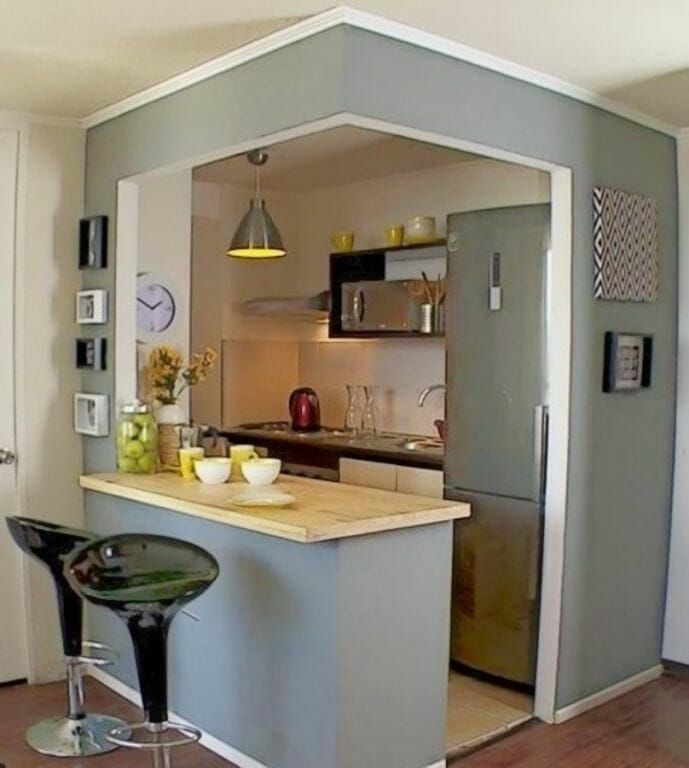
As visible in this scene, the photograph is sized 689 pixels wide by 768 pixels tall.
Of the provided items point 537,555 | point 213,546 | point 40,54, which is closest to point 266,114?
point 40,54

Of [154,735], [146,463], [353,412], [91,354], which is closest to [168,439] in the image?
[146,463]

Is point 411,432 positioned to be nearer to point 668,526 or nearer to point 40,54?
point 668,526

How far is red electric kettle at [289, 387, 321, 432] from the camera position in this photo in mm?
5645

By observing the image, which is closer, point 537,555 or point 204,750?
point 204,750

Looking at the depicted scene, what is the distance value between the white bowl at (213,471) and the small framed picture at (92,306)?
0.81 m

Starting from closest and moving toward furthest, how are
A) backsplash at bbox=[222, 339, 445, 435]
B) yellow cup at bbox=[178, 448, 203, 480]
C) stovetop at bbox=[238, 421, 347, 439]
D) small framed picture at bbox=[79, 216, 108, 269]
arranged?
yellow cup at bbox=[178, 448, 203, 480] < small framed picture at bbox=[79, 216, 108, 269] < backsplash at bbox=[222, 339, 445, 435] < stovetop at bbox=[238, 421, 347, 439]

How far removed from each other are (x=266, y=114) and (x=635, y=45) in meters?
1.19

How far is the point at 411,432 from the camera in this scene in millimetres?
5293

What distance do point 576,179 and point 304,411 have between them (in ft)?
8.61

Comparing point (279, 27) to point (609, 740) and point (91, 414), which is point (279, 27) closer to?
point (91, 414)

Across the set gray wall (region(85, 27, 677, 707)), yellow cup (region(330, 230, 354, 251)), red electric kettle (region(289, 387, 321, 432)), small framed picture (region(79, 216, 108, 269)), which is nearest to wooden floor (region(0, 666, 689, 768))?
gray wall (region(85, 27, 677, 707))

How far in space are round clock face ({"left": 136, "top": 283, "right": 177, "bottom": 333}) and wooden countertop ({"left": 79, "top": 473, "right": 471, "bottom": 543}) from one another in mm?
711

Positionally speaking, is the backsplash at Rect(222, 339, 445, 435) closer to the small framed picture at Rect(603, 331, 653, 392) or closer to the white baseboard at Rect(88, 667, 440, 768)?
the small framed picture at Rect(603, 331, 653, 392)

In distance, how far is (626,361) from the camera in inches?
146
